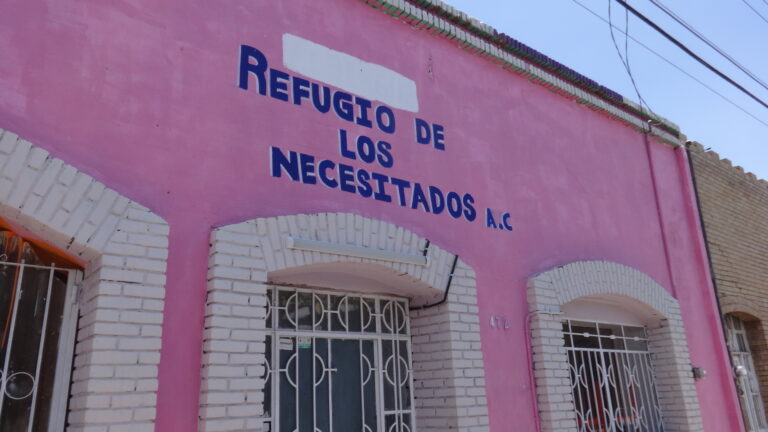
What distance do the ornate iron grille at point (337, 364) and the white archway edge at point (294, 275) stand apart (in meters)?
0.18

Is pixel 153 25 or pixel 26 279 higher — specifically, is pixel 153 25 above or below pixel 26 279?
above

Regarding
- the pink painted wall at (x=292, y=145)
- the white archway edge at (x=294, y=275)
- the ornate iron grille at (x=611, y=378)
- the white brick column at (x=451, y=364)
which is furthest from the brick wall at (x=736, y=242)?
the white archway edge at (x=294, y=275)

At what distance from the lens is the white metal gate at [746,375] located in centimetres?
806

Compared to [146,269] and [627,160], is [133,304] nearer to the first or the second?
[146,269]

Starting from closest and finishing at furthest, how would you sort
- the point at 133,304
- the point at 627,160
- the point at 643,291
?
the point at 133,304 → the point at 643,291 → the point at 627,160

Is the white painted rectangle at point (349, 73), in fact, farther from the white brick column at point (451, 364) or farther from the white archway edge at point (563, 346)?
the white archway edge at point (563, 346)

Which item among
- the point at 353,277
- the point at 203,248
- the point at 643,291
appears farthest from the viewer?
the point at 643,291

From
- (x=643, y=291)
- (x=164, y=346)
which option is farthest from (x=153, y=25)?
(x=643, y=291)

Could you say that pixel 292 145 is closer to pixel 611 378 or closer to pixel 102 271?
pixel 102 271

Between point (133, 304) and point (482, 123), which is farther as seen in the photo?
point (482, 123)

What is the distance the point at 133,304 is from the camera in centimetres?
349

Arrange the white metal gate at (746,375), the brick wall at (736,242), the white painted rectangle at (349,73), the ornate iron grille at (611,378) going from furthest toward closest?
1. the brick wall at (736,242)
2. the white metal gate at (746,375)
3. the ornate iron grille at (611,378)
4. the white painted rectangle at (349,73)

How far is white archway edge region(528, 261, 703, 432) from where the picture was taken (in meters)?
5.50

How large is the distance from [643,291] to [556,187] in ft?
5.17
